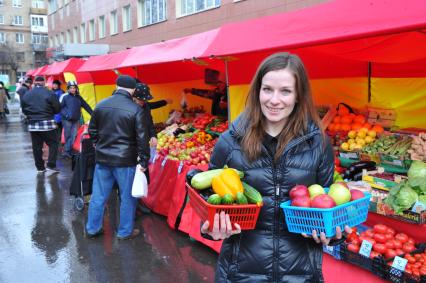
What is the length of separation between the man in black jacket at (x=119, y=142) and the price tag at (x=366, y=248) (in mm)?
2624

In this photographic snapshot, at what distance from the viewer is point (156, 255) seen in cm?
454

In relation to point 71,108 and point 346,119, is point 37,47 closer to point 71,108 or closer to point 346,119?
point 71,108

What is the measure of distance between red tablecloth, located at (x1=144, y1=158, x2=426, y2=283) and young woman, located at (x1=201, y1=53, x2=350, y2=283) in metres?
1.23

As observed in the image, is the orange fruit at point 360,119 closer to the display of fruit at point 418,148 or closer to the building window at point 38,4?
the display of fruit at point 418,148

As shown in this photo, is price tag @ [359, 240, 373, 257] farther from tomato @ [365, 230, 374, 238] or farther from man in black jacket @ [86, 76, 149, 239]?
man in black jacket @ [86, 76, 149, 239]

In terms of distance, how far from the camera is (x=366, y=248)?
3.18m

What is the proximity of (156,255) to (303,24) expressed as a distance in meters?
2.98

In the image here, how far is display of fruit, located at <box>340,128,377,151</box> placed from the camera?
439 centimetres

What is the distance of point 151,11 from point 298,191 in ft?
59.1

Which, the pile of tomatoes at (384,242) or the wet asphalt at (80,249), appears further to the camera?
the wet asphalt at (80,249)

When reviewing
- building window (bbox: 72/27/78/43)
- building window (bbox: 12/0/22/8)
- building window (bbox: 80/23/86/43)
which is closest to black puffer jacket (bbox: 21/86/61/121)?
building window (bbox: 80/23/86/43)

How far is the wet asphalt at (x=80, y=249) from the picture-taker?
161 inches

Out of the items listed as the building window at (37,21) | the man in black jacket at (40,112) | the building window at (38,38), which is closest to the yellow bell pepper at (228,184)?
the man in black jacket at (40,112)

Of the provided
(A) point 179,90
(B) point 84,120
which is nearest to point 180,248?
(A) point 179,90
